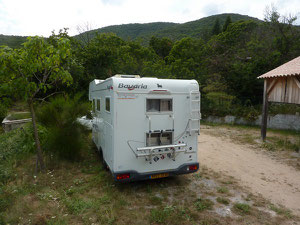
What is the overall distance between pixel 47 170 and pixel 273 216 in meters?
5.95

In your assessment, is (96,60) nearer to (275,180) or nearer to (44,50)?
(44,50)

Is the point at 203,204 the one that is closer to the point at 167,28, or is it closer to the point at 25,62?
the point at 25,62

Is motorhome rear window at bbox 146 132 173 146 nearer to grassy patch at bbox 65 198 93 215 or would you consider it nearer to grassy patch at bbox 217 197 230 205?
grassy patch at bbox 217 197 230 205

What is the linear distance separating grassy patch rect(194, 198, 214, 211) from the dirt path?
60.4 inches

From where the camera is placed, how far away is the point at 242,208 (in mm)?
4320

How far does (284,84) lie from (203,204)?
25.1ft

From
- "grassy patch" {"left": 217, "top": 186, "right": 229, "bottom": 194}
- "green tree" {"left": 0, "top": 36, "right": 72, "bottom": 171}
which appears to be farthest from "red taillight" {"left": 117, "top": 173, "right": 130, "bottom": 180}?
"green tree" {"left": 0, "top": 36, "right": 72, "bottom": 171}

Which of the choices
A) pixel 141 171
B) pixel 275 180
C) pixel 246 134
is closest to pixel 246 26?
pixel 246 134

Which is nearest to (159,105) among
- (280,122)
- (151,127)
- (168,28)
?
(151,127)

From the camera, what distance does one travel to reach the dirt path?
202 inches

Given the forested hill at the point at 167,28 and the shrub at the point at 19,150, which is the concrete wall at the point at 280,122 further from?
the forested hill at the point at 167,28

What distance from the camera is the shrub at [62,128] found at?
6.24 m

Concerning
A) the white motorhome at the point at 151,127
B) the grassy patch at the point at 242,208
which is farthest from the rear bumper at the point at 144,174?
the grassy patch at the point at 242,208

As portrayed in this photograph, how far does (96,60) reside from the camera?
15.2 metres
